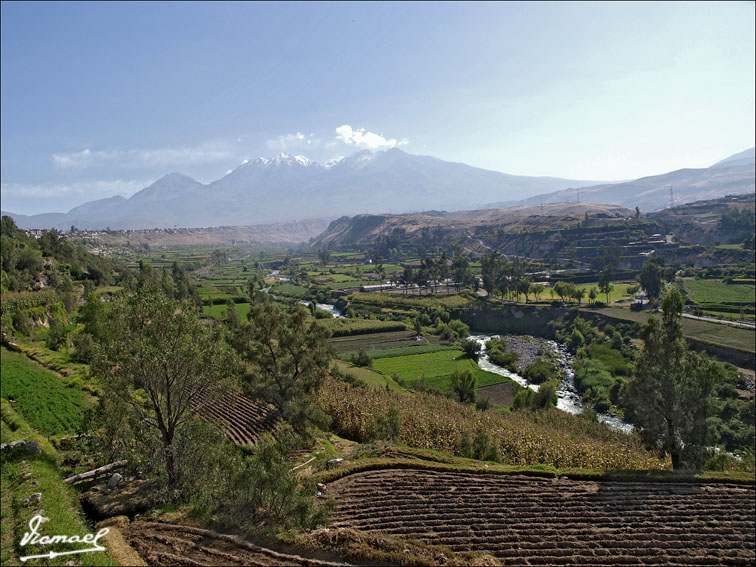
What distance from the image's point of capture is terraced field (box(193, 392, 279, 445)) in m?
25.7

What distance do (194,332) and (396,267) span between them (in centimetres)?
13199

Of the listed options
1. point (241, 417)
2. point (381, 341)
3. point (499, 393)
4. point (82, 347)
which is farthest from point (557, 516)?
point (381, 341)

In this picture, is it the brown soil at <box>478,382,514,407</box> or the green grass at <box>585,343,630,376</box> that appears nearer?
the brown soil at <box>478,382,514,407</box>

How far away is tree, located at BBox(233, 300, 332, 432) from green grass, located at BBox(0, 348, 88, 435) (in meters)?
9.08

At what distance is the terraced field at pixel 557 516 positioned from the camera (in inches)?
550

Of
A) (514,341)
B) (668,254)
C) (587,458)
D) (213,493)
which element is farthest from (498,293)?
(213,493)

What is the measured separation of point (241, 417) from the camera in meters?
29.0

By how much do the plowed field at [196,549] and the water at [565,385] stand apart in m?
34.0

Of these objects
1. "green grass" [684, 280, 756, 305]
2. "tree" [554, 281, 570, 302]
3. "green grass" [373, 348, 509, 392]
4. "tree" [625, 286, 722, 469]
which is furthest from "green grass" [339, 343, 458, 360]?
"green grass" [684, 280, 756, 305]

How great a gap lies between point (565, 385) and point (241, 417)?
38952mm

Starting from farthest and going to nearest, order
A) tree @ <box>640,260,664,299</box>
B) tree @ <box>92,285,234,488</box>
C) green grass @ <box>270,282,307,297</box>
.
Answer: green grass @ <box>270,282,307,297</box> → tree @ <box>640,260,664,299</box> → tree @ <box>92,285,234,488</box>

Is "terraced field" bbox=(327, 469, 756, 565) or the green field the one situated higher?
"terraced field" bbox=(327, 469, 756, 565)

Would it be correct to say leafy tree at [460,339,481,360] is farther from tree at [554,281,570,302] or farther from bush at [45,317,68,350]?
bush at [45,317,68,350]

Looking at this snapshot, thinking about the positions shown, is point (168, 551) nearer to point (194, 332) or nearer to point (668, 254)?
point (194, 332)
